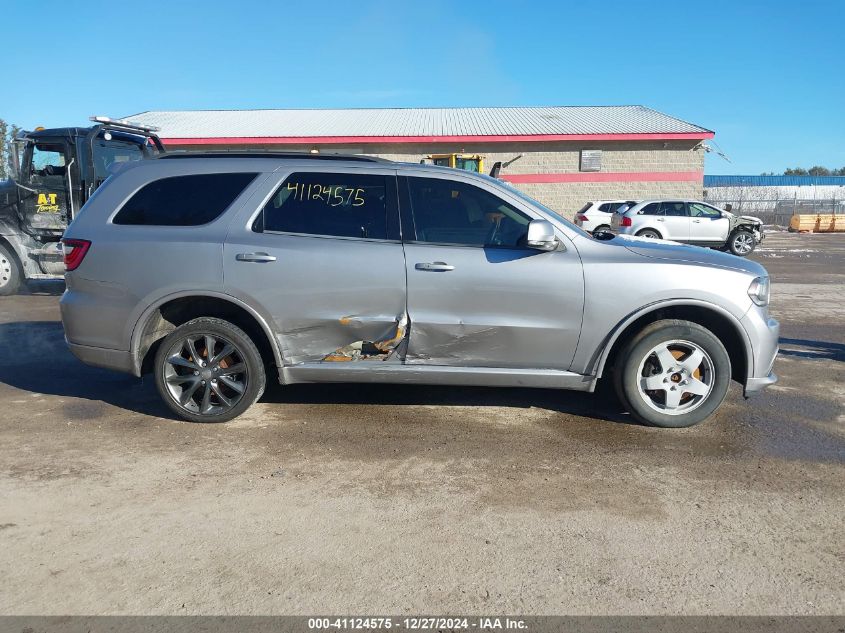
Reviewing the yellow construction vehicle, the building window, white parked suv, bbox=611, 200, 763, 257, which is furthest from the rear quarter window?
the building window

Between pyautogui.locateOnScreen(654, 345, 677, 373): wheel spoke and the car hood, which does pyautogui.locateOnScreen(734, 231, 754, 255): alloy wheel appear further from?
pyautogui.locateOnScreen(654, 345, 677, 373): wheel spoke

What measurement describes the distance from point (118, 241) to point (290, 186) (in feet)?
4.27

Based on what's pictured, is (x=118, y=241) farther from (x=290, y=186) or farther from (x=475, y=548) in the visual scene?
(x=475, y=548)

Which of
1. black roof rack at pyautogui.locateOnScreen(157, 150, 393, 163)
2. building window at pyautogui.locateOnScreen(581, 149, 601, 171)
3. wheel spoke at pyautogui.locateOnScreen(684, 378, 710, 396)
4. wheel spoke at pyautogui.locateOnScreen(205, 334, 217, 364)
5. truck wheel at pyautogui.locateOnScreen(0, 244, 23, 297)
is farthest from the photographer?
building window at pyautogui.locateOnScreen(581, 149, 601, 171)

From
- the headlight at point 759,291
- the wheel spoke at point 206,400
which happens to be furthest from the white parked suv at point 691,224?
the wheel spoke at point 206,400

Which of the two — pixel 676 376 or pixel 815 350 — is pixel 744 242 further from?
pixel 676 376

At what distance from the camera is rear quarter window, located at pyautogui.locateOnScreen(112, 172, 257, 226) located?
15.1 feet

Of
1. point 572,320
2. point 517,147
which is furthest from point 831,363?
point 517,147

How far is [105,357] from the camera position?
15.2 ft

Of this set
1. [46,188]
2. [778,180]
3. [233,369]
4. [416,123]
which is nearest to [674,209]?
[416,123]

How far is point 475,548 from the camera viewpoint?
300 centimetres

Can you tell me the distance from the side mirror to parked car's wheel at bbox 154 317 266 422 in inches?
82.9

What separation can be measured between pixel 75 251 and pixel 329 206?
1.91 m

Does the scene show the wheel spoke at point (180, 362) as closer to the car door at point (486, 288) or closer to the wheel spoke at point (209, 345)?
the wheel spoke at point (209, 345)
